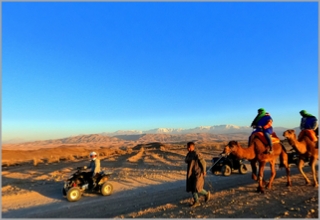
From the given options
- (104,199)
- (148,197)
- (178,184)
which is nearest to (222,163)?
(178,184)

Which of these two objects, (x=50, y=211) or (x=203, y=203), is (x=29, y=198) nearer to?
(x=50, y=211)

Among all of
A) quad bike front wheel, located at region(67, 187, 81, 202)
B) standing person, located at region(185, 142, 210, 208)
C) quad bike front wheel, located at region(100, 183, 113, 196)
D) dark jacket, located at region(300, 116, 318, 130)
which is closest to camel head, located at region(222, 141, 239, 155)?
standing person, located at region(185, 142, 210, 208)

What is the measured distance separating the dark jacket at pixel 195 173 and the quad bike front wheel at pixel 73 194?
439 cm

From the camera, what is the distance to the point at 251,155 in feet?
31.5

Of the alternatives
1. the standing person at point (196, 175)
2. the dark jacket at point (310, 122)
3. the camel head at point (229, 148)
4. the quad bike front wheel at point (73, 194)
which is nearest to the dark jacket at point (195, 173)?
the standing person at point (196, 175)

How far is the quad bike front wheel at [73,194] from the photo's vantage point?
9.70m

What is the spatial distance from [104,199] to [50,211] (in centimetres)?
204

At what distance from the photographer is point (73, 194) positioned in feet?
32.1

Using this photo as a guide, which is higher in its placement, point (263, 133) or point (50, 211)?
point (263, 133)

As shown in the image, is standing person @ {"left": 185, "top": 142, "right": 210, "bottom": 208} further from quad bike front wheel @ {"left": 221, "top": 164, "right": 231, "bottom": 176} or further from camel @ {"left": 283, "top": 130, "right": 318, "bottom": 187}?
quad bike front wheel @ {"left": 221, "top": 164, "right": 231, "bottom": 176}

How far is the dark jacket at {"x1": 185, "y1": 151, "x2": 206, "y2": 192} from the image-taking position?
797 centimetres

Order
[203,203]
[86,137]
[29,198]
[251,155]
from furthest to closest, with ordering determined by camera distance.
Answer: [86,137], [29,198], [251,155], [203,203]

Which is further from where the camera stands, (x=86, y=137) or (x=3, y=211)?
(x=86, y=137)

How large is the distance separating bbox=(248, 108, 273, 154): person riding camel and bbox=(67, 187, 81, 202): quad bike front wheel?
7.22 metres
